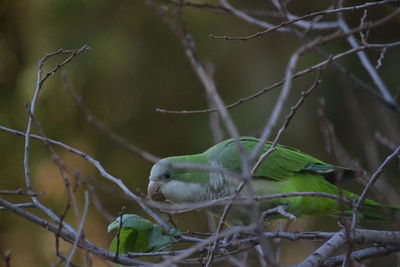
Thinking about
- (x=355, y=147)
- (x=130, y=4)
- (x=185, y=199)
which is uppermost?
(x=130, y=4)

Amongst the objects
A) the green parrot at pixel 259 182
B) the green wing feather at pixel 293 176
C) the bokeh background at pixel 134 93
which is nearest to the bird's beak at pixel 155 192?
the green parrot at pixel 259 182

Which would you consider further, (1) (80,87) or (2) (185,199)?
(1) (80,87)

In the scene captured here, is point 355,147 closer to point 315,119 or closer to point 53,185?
point 315,119

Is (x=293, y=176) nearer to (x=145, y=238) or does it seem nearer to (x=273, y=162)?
(x=273, y=162)

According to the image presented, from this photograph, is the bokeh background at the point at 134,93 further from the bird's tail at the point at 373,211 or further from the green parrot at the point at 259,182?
the bird's tail at the point at 373,211

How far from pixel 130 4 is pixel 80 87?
111cm

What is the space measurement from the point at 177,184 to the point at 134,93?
3053 millimetres

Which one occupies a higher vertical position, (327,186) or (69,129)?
(69,129)

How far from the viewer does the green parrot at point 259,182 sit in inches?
136

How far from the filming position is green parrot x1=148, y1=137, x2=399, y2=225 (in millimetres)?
3463

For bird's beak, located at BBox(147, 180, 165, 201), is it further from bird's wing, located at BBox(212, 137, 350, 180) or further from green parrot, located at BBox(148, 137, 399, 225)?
bird's wing, located at BBox(212, 137, 350, 180)

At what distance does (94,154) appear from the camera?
6324mm

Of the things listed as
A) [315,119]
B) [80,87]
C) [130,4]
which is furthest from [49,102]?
[315,119]

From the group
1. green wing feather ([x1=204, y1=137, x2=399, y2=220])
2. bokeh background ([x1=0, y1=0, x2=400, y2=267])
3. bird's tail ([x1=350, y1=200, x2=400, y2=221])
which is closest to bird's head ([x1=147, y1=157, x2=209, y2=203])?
green wing feather ([x1=204, y1=137, x2=399, y2=220])
